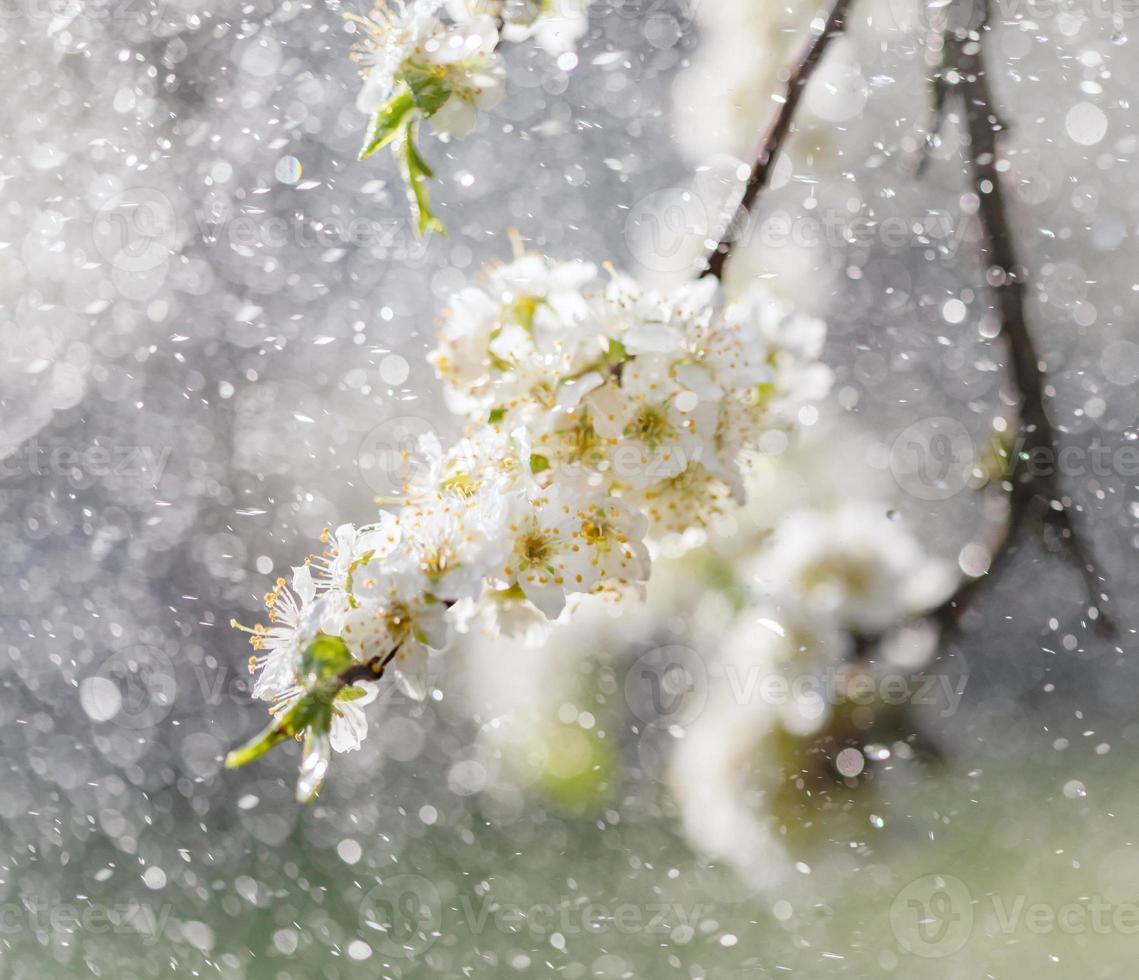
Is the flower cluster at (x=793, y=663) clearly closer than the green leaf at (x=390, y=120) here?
No

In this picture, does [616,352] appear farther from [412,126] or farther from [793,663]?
[793,663]

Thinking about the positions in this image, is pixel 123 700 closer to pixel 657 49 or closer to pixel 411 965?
pixel 411 965

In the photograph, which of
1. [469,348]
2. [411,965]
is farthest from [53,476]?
[469,348]

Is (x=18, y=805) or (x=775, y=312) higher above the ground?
(x=775, y=312)

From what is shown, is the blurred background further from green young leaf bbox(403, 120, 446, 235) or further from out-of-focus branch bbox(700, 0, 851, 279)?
green young leaf bbox(403, 120, 446, 235)

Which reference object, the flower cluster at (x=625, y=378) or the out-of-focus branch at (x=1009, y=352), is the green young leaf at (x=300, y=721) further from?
the out-of-focus branch at (x=1009, y=352)

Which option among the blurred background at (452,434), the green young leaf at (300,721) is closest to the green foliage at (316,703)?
the green young leaf at (300,721)

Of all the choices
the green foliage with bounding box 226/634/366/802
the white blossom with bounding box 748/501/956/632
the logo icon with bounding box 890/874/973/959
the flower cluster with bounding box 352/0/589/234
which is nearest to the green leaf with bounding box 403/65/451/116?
the flower cluster with bounding box 352/0/589/234
